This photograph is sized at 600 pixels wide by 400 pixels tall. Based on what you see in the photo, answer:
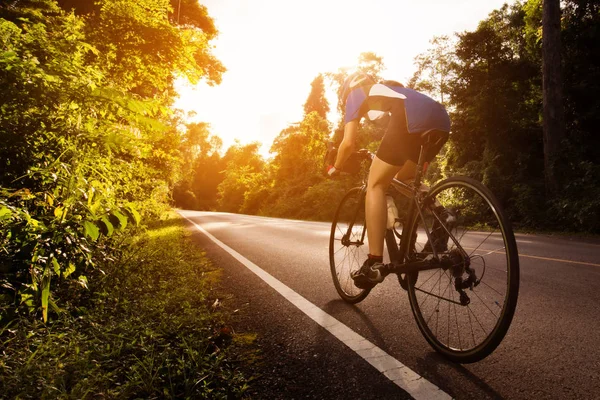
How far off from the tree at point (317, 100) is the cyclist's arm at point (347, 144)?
52.8 m

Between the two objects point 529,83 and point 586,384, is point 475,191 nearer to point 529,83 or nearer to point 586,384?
point 586,384

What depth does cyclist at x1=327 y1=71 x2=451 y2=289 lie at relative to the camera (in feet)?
8.15

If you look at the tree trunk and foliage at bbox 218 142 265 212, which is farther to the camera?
foliage at bbox 218 142 265 212

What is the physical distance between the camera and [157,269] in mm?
4492

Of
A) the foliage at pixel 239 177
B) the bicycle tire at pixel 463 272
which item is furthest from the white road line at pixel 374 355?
the foliage at pixel 239 177

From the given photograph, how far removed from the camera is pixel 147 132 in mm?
3910

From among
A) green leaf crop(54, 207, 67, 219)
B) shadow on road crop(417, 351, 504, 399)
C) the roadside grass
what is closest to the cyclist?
shadow on road crop(417, 351, 504, 399)

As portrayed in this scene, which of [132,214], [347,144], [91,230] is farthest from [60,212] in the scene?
[347,144]

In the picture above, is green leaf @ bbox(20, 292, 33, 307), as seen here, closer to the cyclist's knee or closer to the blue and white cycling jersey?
the cyclist's knee

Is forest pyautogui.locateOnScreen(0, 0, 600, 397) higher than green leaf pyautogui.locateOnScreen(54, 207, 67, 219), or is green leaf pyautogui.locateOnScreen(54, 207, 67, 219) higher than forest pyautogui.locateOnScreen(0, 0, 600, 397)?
forest pyautogui.locateOnScreen(0, 0, 600, 397)

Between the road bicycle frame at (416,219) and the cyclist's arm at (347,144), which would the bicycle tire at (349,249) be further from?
the road bicycle frame at (416,219)

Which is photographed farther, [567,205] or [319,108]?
[319,108]

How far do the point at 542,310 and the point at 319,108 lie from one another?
53.5 meters

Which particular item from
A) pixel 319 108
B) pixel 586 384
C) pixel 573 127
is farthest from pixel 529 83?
pixel 319 108
